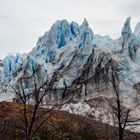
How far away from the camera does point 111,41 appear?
605 ft

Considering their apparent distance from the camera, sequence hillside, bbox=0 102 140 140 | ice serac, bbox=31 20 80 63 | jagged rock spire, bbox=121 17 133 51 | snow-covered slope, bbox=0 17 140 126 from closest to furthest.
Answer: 1. hillside, bbox=0 102 140 140
2. jagged rock spire, bbox=121 17 133 51
3. snow-covered slope, bbox=0 17 140 126
4. ice serac, bbox=31 20 80 63

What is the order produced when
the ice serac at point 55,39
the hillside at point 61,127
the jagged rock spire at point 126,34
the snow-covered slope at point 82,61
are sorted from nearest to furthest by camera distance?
the hillside at point 61,127
the jagged rock spire at point 126,34
the snow-covered slope at point 82,61
the ice serac at point 55,39

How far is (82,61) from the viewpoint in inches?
7219

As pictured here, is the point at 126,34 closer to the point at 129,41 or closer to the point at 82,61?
the point at 129,41

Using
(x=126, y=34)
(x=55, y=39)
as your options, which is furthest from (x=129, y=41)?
(x=55, y=39)

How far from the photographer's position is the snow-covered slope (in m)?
171

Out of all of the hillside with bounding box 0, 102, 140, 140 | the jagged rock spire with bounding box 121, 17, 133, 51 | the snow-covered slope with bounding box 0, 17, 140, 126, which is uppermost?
the jagged rock spire with bounding box 121, 17, 133, 51

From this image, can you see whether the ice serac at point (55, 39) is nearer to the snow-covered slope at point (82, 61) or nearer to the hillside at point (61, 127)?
the snow-covered slope at point (82, 61)

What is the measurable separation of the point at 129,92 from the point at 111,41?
2475cm

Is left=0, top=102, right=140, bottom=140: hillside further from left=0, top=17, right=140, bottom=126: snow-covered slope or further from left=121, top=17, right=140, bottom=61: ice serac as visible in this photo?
left=121, top=17, right=140, bottom=61: ice serac

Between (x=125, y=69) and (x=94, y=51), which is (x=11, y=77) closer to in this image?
(x=94, y=51)

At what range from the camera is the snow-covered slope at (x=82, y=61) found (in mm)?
170750

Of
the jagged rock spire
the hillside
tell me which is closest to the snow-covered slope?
the jagged rock spire

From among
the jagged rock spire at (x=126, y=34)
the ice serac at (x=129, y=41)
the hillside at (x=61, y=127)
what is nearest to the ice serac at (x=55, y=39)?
the jagged rock spire at (x=126, y=34)
